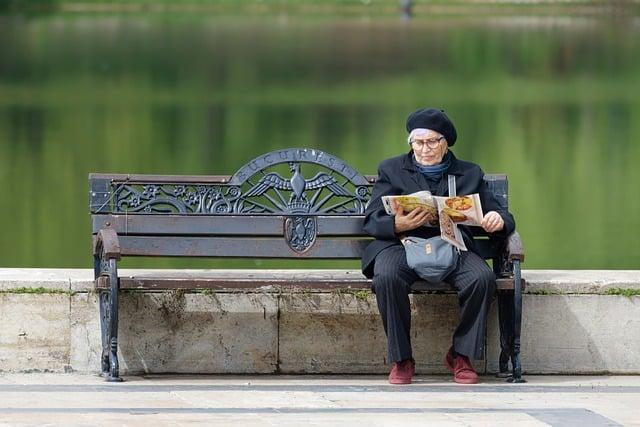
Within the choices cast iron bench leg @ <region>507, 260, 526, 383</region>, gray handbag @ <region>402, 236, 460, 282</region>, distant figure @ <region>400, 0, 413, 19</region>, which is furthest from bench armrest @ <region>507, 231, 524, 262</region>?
distant figure @ <region>400, 0, 413, 19</region>

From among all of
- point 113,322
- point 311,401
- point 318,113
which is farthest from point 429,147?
point 318,113

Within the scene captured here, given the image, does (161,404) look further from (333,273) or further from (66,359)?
(333,273)

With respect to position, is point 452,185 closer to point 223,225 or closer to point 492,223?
point 492,223

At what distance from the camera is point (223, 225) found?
8305mm

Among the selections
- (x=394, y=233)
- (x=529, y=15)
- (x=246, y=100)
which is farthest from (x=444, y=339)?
(x=529, y=15)

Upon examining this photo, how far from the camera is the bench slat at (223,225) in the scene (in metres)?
8.27

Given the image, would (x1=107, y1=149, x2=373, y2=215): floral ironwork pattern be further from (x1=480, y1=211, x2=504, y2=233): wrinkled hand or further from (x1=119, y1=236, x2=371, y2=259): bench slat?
(x1=480, y1=211, x2=504, y2=233): wrinkled hand

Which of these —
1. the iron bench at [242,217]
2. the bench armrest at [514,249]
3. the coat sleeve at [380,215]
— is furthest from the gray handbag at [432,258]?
the iron bench at [242,217]

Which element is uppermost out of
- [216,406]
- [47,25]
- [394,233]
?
[47,25]

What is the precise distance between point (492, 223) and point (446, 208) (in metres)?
0.24

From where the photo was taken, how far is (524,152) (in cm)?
2480

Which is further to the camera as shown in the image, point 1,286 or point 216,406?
point 1,286

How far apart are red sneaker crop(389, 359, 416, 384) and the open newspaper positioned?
22.3 inches

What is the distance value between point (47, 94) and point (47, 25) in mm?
35076
